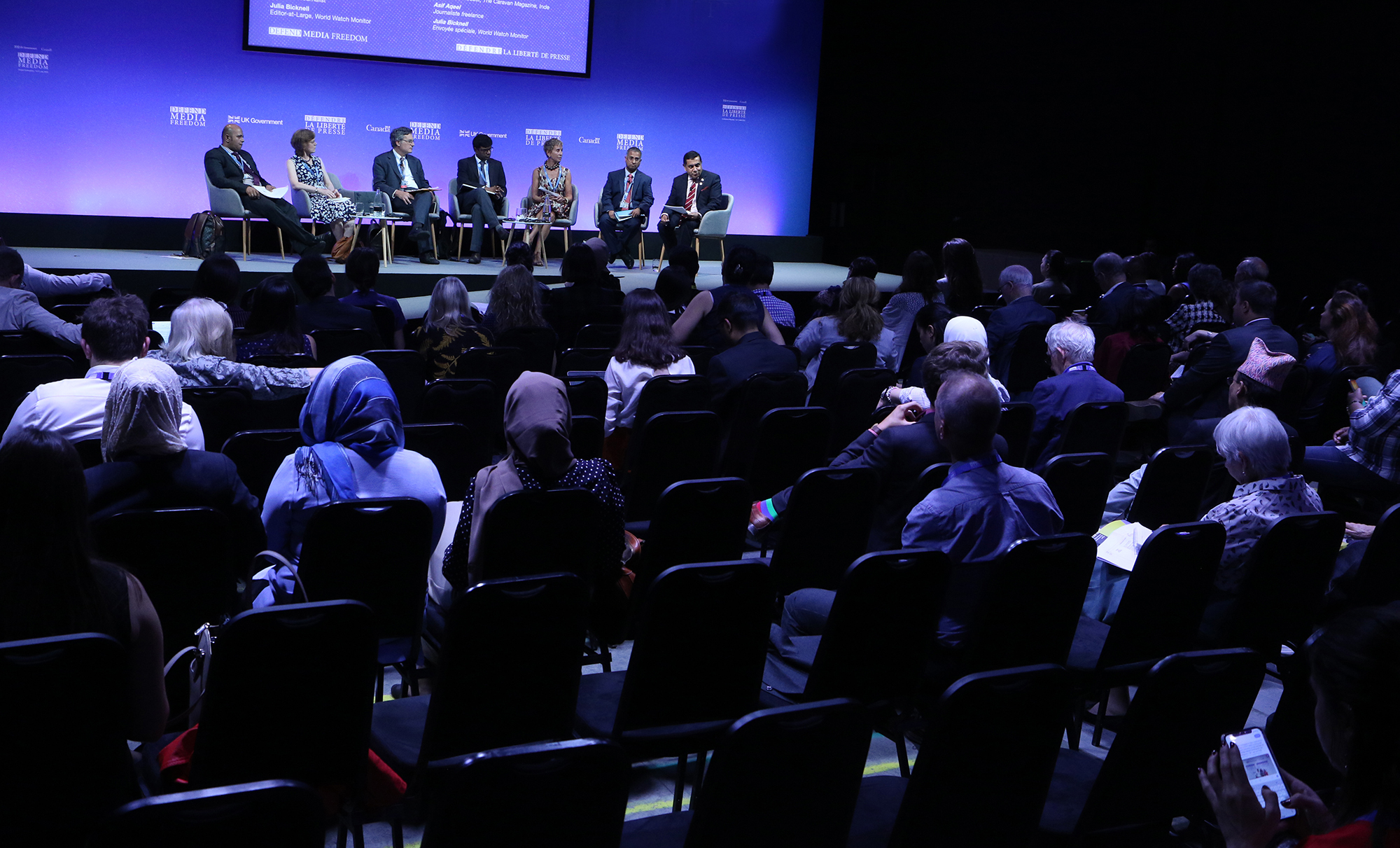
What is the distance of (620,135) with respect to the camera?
1425cm

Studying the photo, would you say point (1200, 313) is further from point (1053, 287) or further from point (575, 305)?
point (575, 305)

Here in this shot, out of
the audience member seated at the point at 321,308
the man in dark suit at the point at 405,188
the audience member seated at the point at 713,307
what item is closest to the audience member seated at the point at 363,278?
the audience member seated at the point at 321,308

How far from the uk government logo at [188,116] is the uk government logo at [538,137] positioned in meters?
3.57

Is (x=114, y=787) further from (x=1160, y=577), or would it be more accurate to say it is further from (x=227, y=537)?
(x=1160, y=577)

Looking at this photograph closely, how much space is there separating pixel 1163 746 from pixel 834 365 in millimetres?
4038

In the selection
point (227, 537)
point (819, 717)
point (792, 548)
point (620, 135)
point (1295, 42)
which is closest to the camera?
point (819, 717)

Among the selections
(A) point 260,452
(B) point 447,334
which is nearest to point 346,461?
(A) point 260,452

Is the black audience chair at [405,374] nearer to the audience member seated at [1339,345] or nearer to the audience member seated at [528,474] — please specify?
the audience member seated at [528,474]

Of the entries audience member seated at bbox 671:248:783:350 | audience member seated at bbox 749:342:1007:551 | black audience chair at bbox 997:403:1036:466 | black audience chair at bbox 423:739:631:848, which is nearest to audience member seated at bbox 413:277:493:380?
audience member seated at bbox 671:248:783:350

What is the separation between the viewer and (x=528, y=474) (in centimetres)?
321

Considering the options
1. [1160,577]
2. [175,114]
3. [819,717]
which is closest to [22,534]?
[819,717]

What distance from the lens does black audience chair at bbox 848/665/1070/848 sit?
6.88 feet

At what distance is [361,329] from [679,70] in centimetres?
939

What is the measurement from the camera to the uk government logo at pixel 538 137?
13.7 meters
